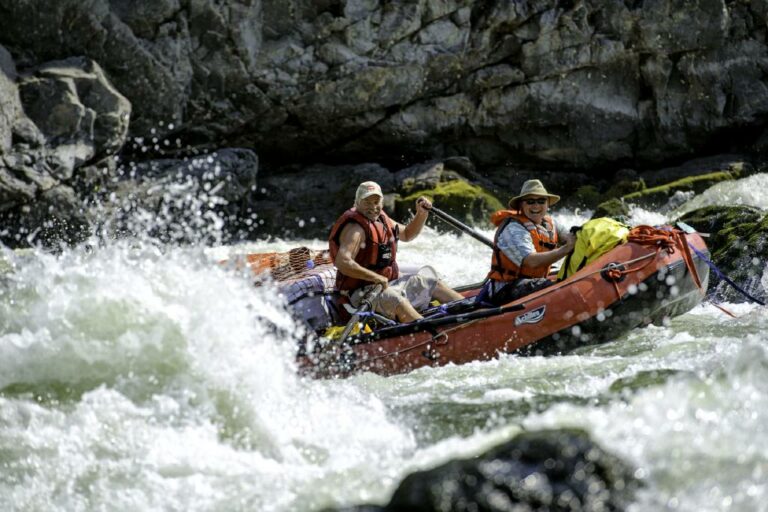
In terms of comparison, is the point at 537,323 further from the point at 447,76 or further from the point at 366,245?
the point at 447,76

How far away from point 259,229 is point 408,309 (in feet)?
31.1

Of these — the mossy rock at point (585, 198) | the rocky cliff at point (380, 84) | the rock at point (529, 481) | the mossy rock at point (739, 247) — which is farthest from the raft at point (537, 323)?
the mossy rock at point (585, 198)

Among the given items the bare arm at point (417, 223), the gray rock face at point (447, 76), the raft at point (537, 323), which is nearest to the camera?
the raft at point (537, 323)

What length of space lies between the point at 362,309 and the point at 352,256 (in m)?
0.43

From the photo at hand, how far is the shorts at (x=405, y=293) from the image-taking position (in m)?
7.17

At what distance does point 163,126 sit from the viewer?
51.8ft

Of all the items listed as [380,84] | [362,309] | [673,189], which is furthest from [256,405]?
[380,84]

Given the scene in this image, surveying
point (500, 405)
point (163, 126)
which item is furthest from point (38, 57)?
point (500, 405)

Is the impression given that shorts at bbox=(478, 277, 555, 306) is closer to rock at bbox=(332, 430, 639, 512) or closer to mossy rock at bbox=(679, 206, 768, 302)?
mossy rock at bbox=(679, 206, 768, 302)

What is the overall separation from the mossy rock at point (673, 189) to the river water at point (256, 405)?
28.2ft

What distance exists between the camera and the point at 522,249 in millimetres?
7141

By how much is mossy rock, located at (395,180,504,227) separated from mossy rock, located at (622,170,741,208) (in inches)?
89.8

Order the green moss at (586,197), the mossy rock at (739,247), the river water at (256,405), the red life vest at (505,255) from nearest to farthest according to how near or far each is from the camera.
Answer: the river water at (256,405), the red life vest at (505,255), the mossy rock at (739,247), the green moss at (586,197)

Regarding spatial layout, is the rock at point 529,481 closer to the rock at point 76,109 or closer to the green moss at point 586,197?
the rock at point 76,109
